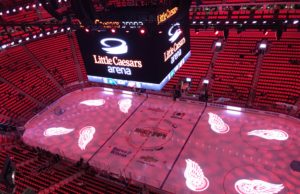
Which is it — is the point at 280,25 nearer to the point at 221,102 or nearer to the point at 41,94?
the point at 221,102

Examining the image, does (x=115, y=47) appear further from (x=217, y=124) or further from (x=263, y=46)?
(x=263, y=46)

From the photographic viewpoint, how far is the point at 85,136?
786 inches

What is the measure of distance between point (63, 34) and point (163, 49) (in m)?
23.8

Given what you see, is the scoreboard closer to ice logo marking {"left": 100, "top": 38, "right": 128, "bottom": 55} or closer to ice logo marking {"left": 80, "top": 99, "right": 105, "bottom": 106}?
ice logo marking {"left": 100, "top": 38, "right": 128, "bottom": 55}

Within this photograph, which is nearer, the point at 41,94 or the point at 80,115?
the point at 80,115

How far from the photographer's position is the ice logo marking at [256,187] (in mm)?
14079

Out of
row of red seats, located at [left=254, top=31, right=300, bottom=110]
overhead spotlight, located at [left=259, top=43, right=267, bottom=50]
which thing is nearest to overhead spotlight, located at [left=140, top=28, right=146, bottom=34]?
row of red seats, located at [left=254, top=31, right=300, bottom=110]

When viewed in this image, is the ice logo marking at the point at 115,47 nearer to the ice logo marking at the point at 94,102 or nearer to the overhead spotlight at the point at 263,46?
the ice logo marking at the point at 94,102

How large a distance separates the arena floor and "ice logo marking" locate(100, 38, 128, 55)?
26.2ft

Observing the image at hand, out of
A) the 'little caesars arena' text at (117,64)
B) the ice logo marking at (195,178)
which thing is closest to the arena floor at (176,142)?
the ice logo marking at (195,178)

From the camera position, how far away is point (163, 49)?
36.9ft

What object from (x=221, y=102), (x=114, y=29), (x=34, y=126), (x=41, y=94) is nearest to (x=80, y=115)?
(x=34, y=126)

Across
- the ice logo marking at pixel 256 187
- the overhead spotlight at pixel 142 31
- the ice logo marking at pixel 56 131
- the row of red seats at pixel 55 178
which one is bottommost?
the ice logo marking at pixel 56 131

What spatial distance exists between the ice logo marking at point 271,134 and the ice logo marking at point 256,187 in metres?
4.23
